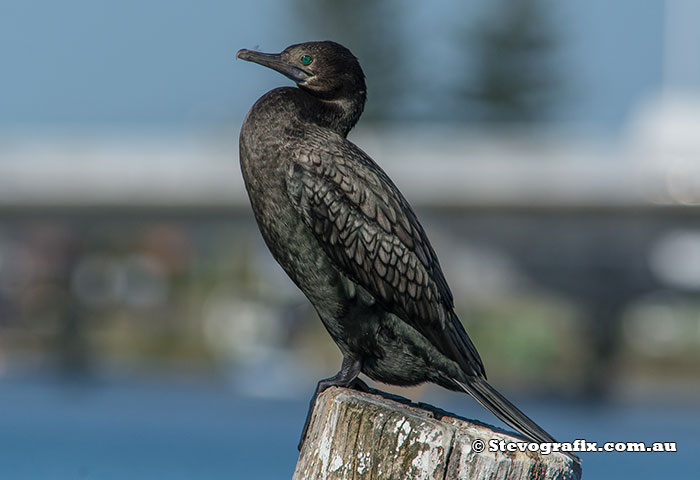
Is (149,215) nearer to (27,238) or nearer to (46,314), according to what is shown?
(46,314)

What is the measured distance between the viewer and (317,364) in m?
28.8

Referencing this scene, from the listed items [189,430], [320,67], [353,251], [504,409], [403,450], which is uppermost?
[189,430]

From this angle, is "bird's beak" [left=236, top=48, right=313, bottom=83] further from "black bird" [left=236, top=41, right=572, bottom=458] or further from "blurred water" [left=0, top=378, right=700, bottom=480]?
"blurred water" [left=0, top=378, right=700, bottom=480]

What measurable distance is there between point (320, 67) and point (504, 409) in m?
1.75

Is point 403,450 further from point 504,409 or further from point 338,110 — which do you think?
point 338,110

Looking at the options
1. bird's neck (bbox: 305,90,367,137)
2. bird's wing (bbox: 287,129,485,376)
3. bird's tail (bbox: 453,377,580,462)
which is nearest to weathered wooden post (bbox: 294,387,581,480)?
bird's tail (bbox: 453,377,580,462)

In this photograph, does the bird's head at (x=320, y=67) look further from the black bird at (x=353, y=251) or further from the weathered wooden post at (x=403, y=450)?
the weathered wooden post at (x=403, y=450)

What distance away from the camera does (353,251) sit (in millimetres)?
4395

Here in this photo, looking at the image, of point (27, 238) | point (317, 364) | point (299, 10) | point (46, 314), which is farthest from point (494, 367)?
point (299, 10)

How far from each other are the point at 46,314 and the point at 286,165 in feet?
95.8
